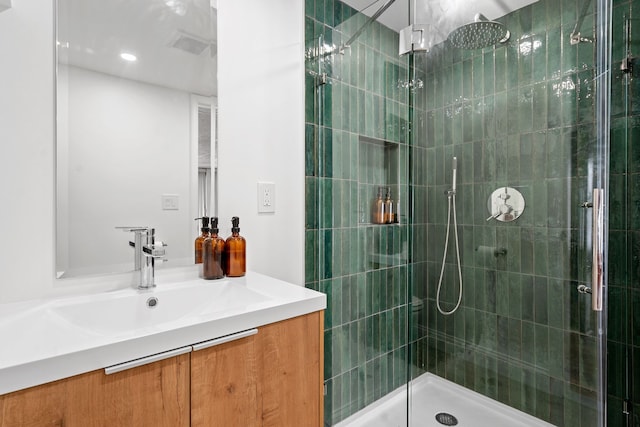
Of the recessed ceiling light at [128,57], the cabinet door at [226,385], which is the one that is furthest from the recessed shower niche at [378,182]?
the recessed ceiling light at [128,57]

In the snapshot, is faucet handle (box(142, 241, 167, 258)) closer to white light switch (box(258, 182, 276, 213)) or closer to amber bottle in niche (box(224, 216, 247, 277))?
amber bottle in niche (box(224, 216, 247, 277))

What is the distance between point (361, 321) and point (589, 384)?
857 millimetres

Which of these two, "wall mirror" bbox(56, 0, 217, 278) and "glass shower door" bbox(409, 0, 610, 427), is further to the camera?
"glass shower door" bbox(409, 0, 610, 427)

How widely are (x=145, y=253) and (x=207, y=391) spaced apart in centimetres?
50

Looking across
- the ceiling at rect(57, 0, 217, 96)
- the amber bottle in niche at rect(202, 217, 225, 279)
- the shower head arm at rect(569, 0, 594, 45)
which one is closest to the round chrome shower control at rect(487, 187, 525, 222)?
the shower head arm at rect(569, 0, 594, 45)

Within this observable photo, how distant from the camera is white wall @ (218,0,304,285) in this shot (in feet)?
4.18

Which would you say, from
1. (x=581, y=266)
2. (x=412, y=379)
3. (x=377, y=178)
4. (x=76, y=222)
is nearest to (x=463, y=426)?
(x=412, y=379)

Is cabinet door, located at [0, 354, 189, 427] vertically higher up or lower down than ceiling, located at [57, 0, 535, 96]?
lower down

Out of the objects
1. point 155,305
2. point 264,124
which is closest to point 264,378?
point 155,305

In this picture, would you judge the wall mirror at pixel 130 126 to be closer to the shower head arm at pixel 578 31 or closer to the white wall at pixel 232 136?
the white wall at pixel 232 136

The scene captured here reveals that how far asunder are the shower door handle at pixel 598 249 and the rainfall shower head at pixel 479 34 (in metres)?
0.65

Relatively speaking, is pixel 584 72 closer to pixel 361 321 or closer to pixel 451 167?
pixel 451 167

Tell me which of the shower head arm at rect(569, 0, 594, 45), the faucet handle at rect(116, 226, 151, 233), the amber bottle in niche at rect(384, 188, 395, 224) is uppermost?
the shower head arm at rect(569, 0, 594, 45)

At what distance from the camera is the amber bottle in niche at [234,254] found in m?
1.17
